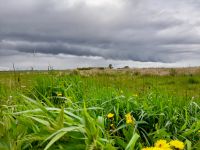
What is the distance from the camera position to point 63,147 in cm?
405

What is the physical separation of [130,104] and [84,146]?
10.0 feet

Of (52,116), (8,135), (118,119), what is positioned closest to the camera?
(8,135)

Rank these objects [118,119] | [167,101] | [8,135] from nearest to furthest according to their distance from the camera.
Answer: [8,135], [118,119], [167,101]

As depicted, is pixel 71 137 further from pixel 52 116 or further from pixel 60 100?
pixel 60 100

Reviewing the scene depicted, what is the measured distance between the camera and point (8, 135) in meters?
3.93

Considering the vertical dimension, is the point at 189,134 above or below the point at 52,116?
below

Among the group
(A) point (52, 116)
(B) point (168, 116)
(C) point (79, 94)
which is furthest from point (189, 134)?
(C) point (79, 94)

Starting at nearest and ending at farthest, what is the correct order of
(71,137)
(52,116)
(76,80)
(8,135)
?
(8,135) < (71,137) < (52,116) < (76,80)

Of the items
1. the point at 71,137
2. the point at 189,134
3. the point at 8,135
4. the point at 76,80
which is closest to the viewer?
the point at 8,135

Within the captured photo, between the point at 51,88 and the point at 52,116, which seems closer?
the point at 52,116

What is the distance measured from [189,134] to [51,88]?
4507 millimetres

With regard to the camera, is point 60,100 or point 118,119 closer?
point 118,119

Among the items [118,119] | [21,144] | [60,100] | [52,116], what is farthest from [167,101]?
[21,144]

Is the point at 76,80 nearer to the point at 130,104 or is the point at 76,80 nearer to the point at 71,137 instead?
the point at 130,104
